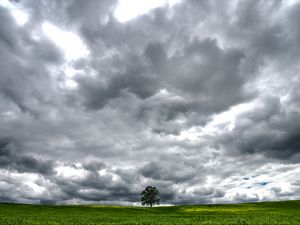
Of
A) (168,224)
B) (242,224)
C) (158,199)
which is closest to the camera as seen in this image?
(242,224)

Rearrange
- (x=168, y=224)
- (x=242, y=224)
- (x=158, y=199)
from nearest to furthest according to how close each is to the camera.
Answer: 1. (x=242, y=224)
2. (x=168, y=224)
3. (x=158, y=199)

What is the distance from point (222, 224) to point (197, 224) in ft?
8.78

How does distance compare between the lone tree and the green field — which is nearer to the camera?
the green field

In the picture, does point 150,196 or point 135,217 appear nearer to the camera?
point 135,217

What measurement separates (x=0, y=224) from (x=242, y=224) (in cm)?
2491

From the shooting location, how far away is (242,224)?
29109 millimetres

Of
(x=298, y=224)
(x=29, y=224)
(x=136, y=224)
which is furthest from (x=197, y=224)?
(x=29, y=224)

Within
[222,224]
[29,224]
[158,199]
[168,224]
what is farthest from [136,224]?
[158,199]

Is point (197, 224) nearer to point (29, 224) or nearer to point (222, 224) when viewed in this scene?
point (222, 224)

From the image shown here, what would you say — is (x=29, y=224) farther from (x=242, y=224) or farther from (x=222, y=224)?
(x=242, y=224)

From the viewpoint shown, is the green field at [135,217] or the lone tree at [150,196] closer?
the green field at [135,217]

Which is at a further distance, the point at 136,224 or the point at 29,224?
the point at 136,224

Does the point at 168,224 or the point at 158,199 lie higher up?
the point at 158,199

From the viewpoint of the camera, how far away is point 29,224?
97.2 ft
